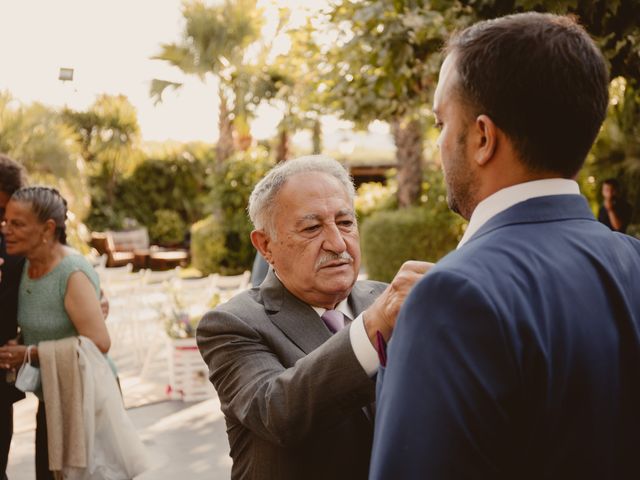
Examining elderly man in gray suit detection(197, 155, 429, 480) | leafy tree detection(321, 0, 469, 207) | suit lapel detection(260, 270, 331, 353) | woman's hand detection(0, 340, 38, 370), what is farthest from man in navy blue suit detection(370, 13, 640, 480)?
leafy tree detection(321, 0, 469, 207)

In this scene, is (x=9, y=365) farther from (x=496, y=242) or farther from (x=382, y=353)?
(x=496, y=242)

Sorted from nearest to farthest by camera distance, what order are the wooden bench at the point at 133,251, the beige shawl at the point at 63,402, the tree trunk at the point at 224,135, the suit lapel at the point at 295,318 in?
1. the suit lapel at the point at 295,318
2. the beige shawl at the point at 63,402
3. the wooden bench at the point at 133,251
4. the tree trunk at the point at 224,135

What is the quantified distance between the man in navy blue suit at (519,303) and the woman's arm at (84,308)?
2587 mm

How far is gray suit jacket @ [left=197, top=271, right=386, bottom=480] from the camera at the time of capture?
148 cm

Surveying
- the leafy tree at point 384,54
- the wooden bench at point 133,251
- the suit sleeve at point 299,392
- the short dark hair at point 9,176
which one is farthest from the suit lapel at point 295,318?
the wooden bench at point 133,251

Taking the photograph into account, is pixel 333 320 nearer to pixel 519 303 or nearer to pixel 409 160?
pixel 519 303

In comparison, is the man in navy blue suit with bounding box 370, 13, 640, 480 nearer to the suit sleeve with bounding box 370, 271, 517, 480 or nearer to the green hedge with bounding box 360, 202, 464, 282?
the suit sleeve with bounding box 370, 271, 517, 480

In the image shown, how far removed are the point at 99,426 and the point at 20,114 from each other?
12.0 metres

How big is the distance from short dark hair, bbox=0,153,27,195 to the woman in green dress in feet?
0.74

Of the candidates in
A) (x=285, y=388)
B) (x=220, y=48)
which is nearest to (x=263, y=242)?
(x=285, y=388)

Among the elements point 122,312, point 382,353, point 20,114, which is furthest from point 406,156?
point 382,353

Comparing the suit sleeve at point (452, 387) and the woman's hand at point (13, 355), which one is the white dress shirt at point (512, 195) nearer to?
the suit sleeve at point (452, 387)

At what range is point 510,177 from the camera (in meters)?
1.11

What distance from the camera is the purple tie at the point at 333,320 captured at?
1.92 meters
